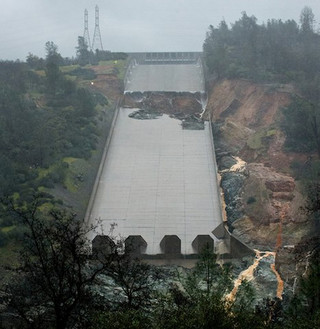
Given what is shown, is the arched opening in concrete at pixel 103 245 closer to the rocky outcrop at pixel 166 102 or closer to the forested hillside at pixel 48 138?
the forested hillside at pixel 48 138

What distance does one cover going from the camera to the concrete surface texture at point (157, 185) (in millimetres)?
32438

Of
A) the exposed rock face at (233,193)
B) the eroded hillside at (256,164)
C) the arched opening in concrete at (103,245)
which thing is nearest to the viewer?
the arched opening in concrete at (103,245)

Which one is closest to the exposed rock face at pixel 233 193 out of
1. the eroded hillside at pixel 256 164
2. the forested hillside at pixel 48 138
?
the eroded hillside at pixel 256 164

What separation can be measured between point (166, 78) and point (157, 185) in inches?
1209

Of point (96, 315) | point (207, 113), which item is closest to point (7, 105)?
point (207, 113)

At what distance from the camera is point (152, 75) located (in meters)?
67.4

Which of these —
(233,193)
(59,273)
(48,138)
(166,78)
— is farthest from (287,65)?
(59,273)

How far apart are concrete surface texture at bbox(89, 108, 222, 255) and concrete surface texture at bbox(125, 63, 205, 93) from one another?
12.5 m

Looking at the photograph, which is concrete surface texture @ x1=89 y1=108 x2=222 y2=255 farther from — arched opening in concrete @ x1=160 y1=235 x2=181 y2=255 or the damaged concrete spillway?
arched opening in concrete @ x1=160 y1=235 x2=181 y2=255

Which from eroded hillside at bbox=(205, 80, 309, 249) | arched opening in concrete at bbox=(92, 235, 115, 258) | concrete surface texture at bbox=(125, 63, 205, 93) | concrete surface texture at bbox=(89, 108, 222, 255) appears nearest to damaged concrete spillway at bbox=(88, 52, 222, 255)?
concrete surface texture at bbox=(89, 108, 222, 255)

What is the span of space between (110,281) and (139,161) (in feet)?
60.3

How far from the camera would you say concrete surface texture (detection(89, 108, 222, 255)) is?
106 ft

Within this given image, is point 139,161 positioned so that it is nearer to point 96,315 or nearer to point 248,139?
point 248,139

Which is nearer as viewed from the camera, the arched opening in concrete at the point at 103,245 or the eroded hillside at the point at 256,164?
the arched opening in concrete at the point at 103,245
